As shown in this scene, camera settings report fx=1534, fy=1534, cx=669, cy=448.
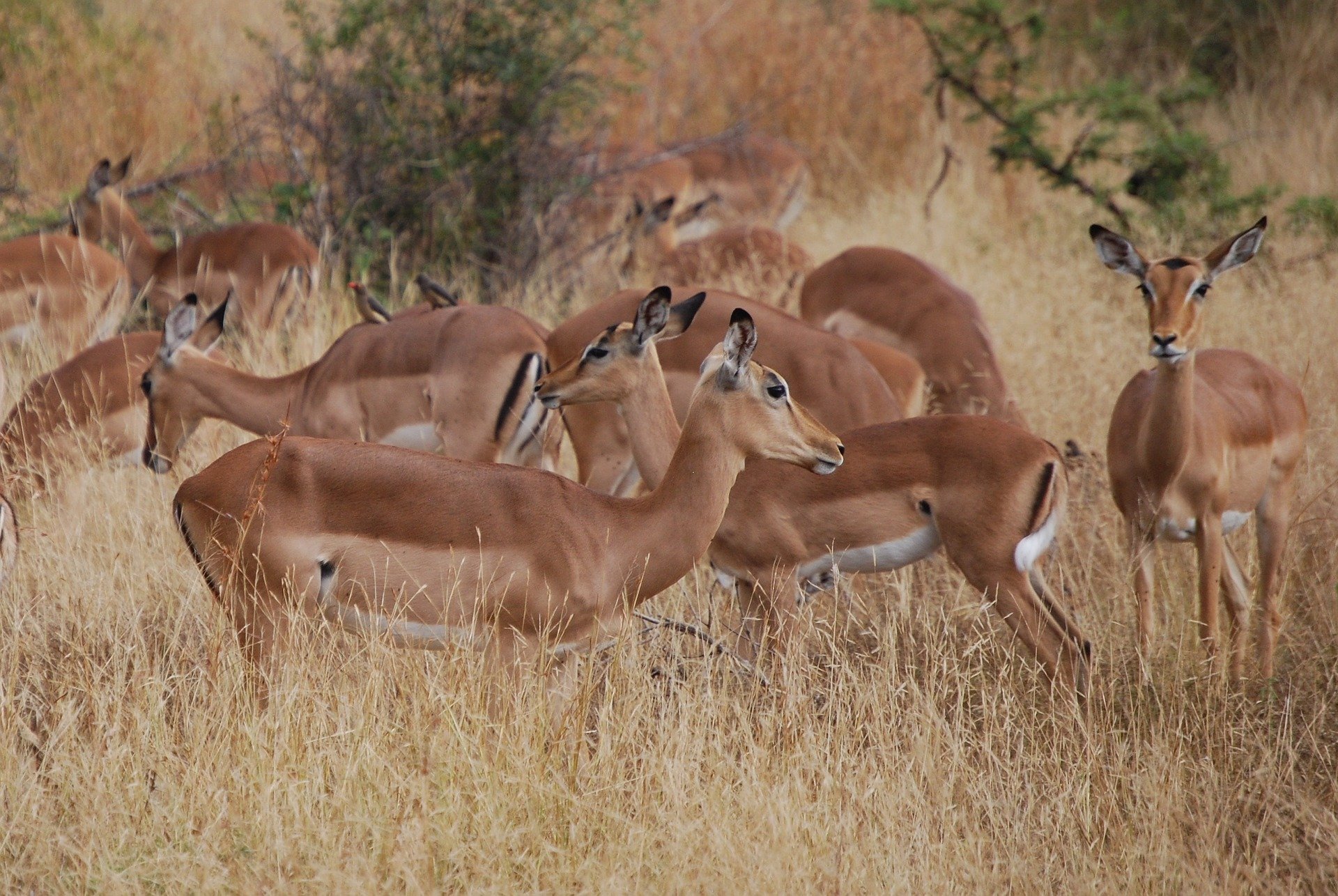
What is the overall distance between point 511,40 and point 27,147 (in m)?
4.20

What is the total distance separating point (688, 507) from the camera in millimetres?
3881

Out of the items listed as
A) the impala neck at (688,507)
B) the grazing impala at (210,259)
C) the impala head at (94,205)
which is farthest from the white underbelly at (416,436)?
the impala head at (94,205)

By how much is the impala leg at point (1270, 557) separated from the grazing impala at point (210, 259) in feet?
15.4

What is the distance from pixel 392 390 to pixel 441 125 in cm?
369

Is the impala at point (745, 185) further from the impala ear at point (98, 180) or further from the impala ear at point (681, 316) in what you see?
the impala ear at point (681, 316)

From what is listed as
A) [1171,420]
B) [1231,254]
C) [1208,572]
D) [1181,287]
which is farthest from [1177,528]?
[1231,254]

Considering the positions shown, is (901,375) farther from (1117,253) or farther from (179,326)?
(179,326)

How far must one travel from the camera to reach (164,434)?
5.51 metres

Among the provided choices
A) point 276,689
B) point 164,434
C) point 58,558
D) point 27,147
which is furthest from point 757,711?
point 27,147

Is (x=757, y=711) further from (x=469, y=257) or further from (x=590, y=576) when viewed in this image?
(x=469, y=257)

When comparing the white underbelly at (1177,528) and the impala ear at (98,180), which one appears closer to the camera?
the white underbelly at (1177,528)

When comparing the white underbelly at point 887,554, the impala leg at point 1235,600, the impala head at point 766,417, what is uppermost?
the impala head at point 766,417

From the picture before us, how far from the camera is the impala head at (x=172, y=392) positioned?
5.43 metres

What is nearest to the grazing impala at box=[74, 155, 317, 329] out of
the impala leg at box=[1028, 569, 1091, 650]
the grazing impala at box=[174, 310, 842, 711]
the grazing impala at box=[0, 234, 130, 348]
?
the grazing impala at box=[0, 234, 130, 348]
